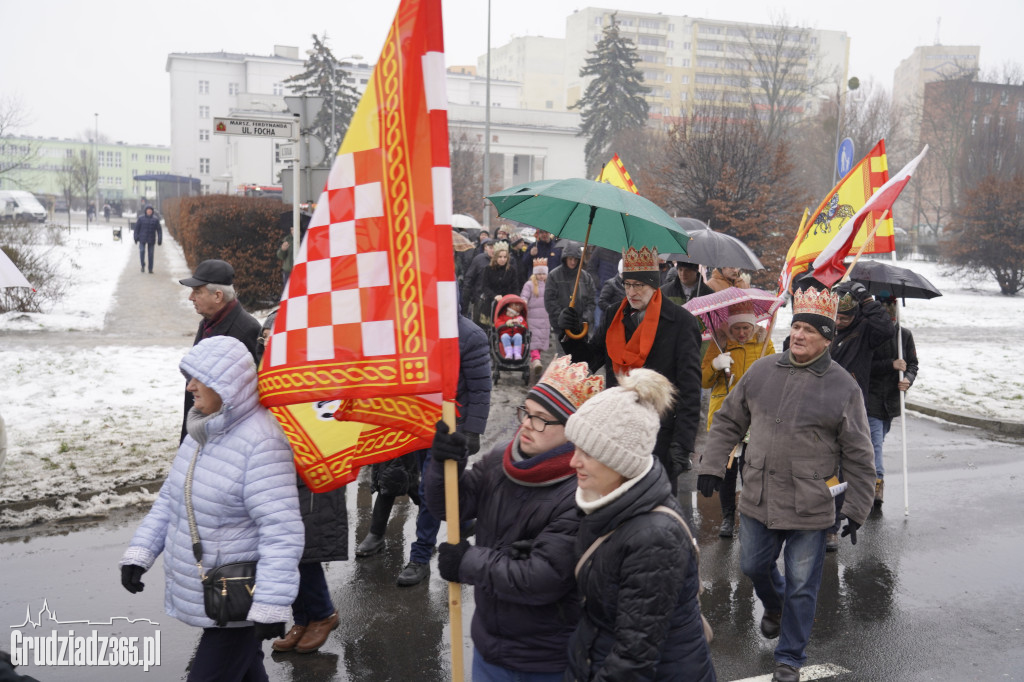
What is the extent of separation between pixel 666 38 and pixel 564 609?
128772 millimetres

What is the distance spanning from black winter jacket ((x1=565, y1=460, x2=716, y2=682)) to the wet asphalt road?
6.90 feet

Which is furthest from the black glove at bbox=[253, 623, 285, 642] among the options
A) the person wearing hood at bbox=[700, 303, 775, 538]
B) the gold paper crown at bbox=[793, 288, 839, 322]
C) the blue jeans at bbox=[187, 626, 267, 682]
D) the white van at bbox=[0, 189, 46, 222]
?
the white van at bbox=[0, 189, 46, 222]

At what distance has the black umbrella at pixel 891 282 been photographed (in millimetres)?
7262

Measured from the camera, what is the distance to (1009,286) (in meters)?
28.5

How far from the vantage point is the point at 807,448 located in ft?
14.8

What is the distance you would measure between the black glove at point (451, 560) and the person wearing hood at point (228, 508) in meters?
0.63

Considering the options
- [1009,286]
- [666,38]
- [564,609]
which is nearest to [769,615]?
[564,609]

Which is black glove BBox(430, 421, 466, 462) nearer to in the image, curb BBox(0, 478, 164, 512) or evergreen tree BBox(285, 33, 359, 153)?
curb BBox(0, 478, 164, 512)

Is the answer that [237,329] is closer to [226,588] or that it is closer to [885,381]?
[226,588]

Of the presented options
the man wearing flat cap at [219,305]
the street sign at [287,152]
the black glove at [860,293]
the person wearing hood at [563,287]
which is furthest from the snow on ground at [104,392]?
the black glove at [860,293]

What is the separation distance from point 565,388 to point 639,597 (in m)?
0.79

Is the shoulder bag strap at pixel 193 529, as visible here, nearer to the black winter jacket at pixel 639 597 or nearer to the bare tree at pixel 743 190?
the black winter jacket at pixel 639 597

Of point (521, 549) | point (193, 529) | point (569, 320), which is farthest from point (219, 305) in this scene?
point (521, 549)

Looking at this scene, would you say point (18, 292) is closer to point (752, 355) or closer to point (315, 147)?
point (315, 147)
